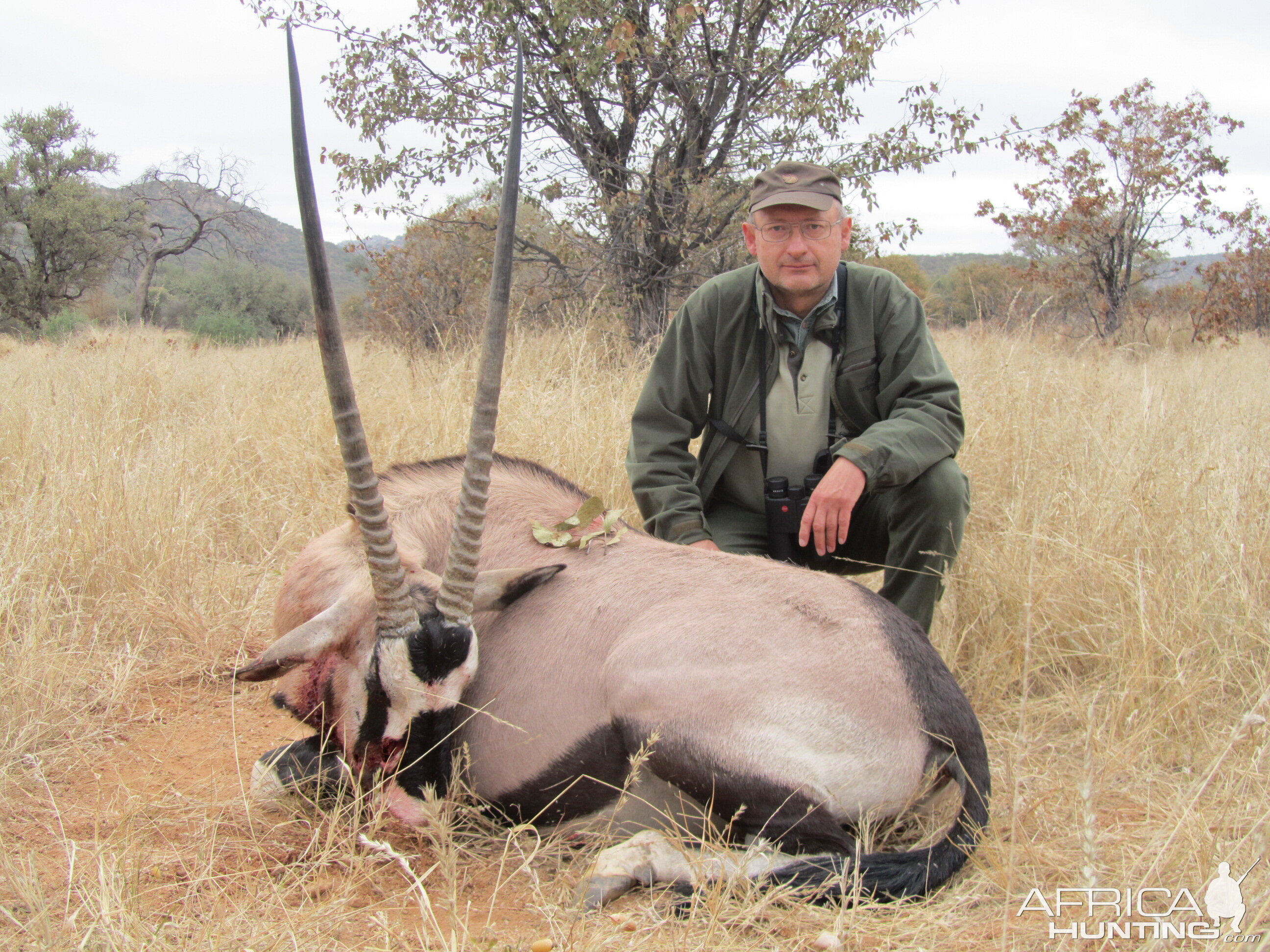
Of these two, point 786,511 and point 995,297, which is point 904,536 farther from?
point 995,297

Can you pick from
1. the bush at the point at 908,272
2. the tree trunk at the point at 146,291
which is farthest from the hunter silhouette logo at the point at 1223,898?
the tree trunk at the point at 146,291

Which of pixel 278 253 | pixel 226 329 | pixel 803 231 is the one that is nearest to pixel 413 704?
pixel 803 231

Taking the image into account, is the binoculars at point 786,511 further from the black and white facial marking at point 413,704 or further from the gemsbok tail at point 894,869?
the black and white facial marking at point 413,704

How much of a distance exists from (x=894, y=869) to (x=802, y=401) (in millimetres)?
2078

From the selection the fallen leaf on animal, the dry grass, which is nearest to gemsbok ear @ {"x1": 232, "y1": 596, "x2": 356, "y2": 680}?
the dry grass

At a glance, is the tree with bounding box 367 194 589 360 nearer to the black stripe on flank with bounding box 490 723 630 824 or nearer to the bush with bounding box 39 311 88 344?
the black stripe on flank with bounding box 490 723 630 824

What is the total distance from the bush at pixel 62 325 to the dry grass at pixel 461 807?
37.4ft

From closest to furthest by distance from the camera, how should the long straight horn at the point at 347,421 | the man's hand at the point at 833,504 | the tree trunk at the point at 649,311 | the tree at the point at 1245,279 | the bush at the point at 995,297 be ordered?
1. the long straight horn at the point at 347,421
2. the man's hand at the point at 833,504
3. the tree trunk at the point at 649,311
4. the bush at the point at 995,297
5. the tree at the point at 1245,279

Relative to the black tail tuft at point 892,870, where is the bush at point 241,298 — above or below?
above

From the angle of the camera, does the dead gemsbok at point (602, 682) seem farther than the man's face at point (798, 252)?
No

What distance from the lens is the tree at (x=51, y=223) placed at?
69.7ft

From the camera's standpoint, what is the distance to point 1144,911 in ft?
6.72

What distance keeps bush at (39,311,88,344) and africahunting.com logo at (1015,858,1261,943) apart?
16895 mm

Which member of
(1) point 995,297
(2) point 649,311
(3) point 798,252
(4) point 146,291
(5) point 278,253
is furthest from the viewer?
(5) point 278,253
